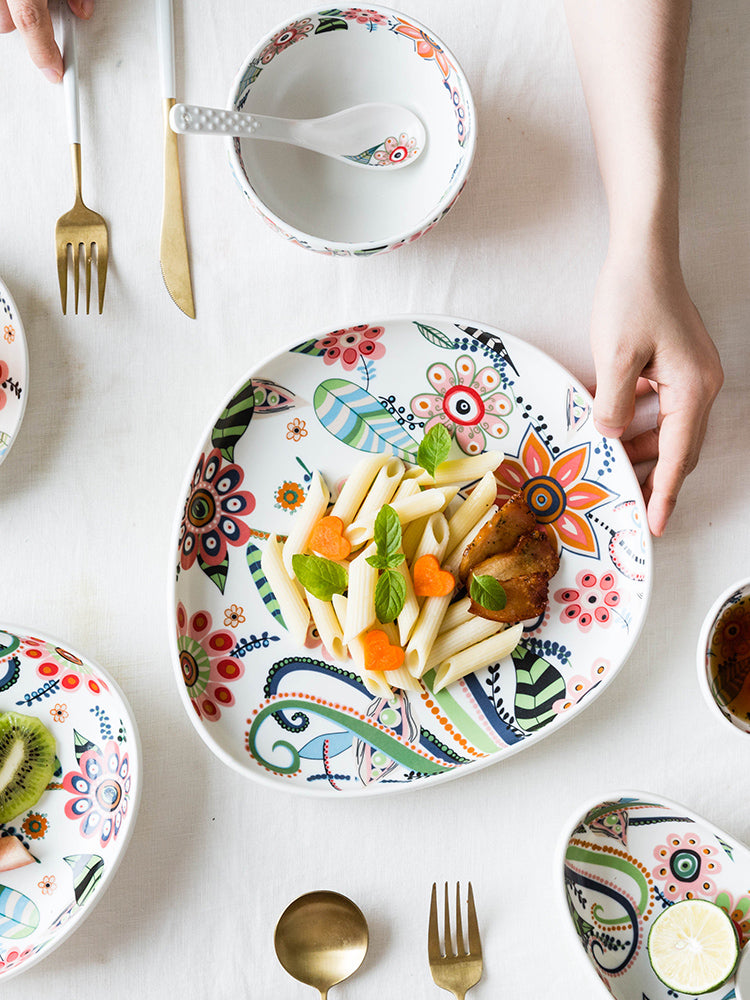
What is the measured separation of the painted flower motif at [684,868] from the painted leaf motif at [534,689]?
0.24 meters

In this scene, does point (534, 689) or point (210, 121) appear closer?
point (210, 121)

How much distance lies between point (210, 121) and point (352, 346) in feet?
1.08

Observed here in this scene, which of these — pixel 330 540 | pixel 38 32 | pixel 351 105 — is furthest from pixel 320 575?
pixel 38 32

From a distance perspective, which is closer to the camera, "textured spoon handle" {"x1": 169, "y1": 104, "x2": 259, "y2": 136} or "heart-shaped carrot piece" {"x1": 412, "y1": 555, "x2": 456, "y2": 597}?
"textured spoon handle" {"x1": 169, "y1": 104, "x2": 259, "y2": 136}

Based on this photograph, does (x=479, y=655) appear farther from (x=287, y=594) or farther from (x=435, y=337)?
(x=435, y=337)

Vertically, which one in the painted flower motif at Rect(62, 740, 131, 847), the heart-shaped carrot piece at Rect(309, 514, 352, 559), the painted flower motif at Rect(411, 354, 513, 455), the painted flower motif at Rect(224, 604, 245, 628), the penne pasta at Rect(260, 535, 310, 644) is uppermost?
the painted flower motif at Rect(411, 354, 513, 455)

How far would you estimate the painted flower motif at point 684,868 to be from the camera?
44.9 inches

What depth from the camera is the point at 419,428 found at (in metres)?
1.16

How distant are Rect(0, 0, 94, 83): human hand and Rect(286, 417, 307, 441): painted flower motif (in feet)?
1.88

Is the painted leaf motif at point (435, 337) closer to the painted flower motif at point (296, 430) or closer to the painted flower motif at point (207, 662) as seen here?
the painted flower motif at point (296, 430)

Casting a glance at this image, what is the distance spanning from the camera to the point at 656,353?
1.06m

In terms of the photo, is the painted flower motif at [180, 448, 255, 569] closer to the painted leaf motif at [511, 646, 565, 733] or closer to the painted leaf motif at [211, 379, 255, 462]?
the painted leaf motif at [211, 379, 255, 462]

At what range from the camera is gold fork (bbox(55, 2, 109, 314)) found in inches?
44.9

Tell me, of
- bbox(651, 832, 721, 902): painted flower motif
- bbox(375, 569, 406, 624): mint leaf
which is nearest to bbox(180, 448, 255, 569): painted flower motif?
bbox(375, 569, 406, 624): mint leaf
